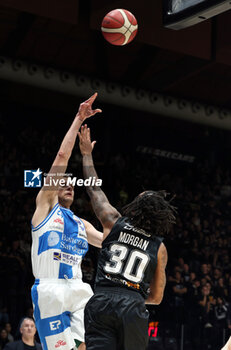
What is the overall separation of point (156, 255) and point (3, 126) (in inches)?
559

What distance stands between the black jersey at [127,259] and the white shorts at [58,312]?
1087 millimetres

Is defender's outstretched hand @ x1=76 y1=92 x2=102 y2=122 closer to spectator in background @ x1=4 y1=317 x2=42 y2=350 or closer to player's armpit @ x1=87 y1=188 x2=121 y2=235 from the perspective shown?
player's armpit @ x1=87 y1=188 x2=121 y2=235

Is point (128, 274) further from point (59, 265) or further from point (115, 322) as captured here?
point (59, 265)

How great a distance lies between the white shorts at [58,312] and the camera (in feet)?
17.7

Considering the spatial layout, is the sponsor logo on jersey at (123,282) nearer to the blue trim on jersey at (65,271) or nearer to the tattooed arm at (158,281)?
the tattooed arm at (158,281)

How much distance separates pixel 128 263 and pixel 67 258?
1.32 m

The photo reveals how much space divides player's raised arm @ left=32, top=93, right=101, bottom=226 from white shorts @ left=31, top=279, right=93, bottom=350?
2.04 ft

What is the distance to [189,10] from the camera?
6203mm

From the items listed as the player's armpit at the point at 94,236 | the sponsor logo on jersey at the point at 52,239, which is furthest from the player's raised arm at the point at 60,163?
the player's armpit at the point at 94,236

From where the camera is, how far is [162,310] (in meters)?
12.5

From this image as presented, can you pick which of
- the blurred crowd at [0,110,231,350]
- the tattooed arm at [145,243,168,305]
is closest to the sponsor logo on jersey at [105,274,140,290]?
the tattooed arm at [145,243,168,305]

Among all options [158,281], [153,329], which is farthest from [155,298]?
[153,329]

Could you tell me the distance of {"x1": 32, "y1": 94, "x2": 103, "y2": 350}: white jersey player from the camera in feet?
17.8

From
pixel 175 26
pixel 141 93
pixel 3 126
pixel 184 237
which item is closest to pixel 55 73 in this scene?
pixel 141 93
